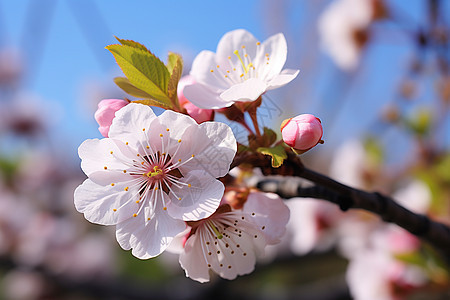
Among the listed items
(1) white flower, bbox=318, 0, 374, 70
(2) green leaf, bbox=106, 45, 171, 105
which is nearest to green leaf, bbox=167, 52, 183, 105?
(2) green leaf, bbox=106, 45, 171, 105

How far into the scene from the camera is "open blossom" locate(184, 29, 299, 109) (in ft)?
1.74

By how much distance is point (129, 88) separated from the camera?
58 centimetres

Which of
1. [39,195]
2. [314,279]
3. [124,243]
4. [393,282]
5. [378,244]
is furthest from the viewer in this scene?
[39,195]

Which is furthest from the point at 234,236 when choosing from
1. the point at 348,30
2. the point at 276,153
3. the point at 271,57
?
the point at 348,30

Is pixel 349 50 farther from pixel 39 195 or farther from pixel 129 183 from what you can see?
pixel 39 195

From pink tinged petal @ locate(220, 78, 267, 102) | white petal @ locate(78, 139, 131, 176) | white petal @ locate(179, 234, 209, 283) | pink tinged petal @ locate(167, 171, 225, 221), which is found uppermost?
pink tinged petal @ locate(220, 78, 267, 102)

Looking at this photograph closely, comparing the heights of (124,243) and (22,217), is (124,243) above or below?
above

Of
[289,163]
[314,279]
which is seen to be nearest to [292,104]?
[314,279]

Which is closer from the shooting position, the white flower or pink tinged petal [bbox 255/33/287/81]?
pink tinged petal [bbox 255/33/287/81]

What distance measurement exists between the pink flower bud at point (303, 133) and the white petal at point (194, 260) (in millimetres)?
202

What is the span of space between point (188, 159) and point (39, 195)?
368 centimetres

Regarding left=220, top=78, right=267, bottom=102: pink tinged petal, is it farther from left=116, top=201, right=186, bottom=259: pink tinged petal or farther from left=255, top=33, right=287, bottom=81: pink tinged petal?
→ left=116, top=201, right=186, bottom=259: pink tinged petal

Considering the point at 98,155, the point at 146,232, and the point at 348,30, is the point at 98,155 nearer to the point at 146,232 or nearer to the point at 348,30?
the point at 146,232

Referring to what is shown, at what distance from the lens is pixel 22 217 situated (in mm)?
2959
